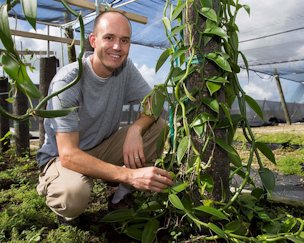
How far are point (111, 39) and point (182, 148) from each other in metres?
0.45

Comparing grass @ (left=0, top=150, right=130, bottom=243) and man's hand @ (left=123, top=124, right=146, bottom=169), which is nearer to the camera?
grass @ (left=0, top=150, right=130, bottom=243)

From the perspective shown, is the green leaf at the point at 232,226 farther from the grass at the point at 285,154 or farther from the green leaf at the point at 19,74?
the green leaf at the point at 19,74

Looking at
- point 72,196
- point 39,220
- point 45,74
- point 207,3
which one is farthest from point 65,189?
point 45,74

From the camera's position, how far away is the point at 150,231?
0.88 meters

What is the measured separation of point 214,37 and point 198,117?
220mm

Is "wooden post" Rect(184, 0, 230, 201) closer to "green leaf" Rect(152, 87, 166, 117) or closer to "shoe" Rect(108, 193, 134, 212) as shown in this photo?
"green leaf" Rect(152, 87, 166, 117)

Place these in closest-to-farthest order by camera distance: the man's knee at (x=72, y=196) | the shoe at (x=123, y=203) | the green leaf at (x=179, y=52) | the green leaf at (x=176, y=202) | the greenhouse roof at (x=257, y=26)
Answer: the green leaf at (x=176, y=202)
the green leaf at (x=179, y=52)
the man's knee at (x=72, y=196)
the shoe at (x=123, y=203)
the greenhouse roof at (x=257, y=26)

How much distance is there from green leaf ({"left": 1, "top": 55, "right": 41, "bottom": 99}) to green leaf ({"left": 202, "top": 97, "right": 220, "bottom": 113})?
49 cm

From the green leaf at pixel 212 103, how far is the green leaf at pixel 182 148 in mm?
101

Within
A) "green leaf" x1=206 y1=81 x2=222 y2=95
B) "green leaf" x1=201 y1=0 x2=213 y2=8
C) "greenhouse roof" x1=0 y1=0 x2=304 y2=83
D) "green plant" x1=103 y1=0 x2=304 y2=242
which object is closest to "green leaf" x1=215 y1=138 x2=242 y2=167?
"green plant" x1=103 y1=0 x2=304 y2=242

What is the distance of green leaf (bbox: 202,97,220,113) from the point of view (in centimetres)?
85

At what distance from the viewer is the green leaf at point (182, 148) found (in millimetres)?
850

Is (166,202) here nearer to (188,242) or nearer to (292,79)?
(188,242)

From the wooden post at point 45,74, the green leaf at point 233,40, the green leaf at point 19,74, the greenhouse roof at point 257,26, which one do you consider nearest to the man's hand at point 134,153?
the green leaf at point 233,40
